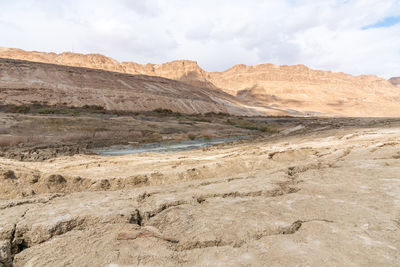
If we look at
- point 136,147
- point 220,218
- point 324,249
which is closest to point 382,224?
point 324,249

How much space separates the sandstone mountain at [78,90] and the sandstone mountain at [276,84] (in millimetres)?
25849

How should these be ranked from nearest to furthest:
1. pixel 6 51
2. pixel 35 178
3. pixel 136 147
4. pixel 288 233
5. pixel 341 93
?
1. pixel 288 233
2. pixel 35 178
3. pixel 136 147
4. pixel 6 51
5. pixel 341 93

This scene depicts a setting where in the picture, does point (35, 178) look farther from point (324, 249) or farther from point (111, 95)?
point (111, 95)

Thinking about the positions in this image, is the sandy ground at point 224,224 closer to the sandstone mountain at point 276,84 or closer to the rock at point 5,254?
the rock at point 5,254

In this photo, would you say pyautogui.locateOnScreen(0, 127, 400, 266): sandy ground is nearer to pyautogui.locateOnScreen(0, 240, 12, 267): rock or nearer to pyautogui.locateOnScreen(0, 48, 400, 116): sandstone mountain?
pyautogui.locateOnScreen(0, 240, 12, 267): rock

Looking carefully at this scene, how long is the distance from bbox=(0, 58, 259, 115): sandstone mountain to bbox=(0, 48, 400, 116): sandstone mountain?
84.8 ft

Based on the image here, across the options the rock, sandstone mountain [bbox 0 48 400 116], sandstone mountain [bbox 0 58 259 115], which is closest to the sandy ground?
the rock

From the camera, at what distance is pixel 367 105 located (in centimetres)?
6656

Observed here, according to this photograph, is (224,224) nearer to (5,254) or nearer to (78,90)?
(5,254)

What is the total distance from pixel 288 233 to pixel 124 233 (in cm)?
140

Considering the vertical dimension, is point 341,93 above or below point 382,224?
above

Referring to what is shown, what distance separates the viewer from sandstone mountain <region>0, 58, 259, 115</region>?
27703mm

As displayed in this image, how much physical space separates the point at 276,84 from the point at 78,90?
69.7 metres

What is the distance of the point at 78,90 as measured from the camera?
32125 mm
